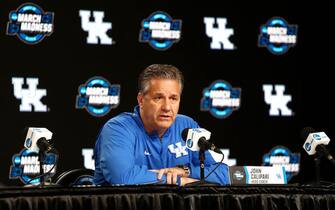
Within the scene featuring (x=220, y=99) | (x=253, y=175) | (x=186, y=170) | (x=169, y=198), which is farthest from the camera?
(x=220, y=99)

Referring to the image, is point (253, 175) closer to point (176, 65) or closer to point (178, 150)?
point (178, 150)

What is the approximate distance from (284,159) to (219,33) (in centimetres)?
130

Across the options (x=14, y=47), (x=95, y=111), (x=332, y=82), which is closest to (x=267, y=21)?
(x=332, y=82)

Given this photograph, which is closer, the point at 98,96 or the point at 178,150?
the point at 178,150

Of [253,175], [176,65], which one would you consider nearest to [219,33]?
[176,65]

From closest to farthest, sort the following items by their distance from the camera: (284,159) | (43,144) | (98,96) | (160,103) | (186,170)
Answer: (43,144) < (186,170) < (160,103) < (98,96) < (284,159)

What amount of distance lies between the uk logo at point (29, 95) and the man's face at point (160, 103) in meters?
1.89

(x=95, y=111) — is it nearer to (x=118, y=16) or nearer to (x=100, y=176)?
(x=118, y=16)

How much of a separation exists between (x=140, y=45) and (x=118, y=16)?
1.03ft

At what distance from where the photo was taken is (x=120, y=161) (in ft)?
12.8

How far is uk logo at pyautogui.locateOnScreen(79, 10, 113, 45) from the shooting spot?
6050 millimetres

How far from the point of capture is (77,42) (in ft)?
19.8

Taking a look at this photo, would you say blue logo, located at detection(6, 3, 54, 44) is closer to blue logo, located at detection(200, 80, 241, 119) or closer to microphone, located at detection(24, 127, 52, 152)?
blue logo, located at detection(200, 80, 241, 119)

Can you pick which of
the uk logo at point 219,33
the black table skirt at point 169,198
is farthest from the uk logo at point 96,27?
the black table skirt at point 169,198
